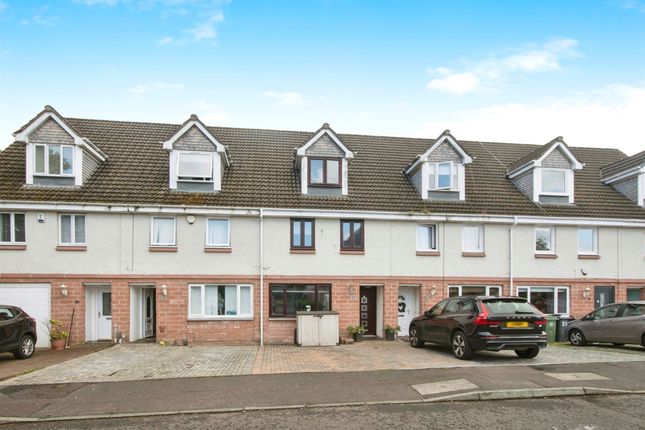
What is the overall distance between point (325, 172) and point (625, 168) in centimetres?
1365

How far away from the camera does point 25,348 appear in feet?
43.5

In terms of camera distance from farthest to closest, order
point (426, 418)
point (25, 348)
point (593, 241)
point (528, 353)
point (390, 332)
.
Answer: point (593, 241)
point (390, 332)
point (25, 348)
point (528, 353)
point (426, 418)

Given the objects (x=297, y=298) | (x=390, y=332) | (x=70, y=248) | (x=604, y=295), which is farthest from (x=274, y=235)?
(x=604, y=295)

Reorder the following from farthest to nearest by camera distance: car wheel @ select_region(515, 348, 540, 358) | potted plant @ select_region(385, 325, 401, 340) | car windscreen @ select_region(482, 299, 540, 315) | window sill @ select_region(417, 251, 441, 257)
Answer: window sill @ select_region(417, 251, 441, 257)
potted plant @ select_region(385, 325, 401, 340)
car wheel @ select_region(515, 348, 540, 358)
car windscreen @ select_region(482, 299, 540, 315)

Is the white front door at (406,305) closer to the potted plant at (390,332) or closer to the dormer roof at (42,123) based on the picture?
the potted plant at (390,332)

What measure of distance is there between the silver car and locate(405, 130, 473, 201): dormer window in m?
6.22

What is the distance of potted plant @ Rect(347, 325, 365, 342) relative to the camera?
54.7 feet

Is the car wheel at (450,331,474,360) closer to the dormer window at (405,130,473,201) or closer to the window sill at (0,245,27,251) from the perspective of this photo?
the dormer window at (405,130,473,201)

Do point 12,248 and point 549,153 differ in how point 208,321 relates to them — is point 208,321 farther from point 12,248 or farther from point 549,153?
point 549,153

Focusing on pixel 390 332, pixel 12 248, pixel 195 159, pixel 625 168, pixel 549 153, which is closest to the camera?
pixel 12 248

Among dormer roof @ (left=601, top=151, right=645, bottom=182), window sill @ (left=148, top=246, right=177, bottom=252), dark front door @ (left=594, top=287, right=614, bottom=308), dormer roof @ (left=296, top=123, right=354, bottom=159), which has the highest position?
dormer roof @ (left=296, top=123, right=354, bottom=159)

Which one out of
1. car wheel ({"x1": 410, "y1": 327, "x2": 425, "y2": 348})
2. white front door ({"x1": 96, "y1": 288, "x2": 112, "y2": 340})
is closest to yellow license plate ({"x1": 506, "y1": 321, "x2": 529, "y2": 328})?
car wheel ({"x1": 410, "y1": 327, "x2": 425, "y2": 348})

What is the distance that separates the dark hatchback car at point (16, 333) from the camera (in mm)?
12523

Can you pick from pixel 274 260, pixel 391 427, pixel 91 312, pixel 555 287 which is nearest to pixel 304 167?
pixel 274 260
